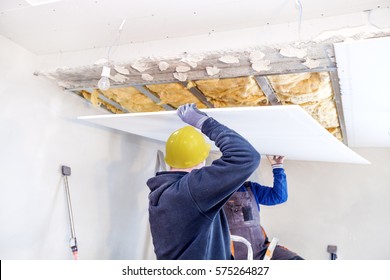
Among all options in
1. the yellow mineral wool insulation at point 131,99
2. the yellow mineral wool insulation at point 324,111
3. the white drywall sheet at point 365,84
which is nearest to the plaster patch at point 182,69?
the yellow mineral wool insulation at point 131,99

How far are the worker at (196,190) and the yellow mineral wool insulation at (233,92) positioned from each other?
1.61 feet

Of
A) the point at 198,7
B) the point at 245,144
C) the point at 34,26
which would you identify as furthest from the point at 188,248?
the point at 34,26

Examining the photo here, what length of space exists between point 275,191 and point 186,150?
4.32 ft

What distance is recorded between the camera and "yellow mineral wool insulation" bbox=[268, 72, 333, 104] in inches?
70.7

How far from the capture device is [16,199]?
1.84 m

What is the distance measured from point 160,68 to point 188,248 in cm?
98

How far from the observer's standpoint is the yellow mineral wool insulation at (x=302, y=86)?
1797 mm

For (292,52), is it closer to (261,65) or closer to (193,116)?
(261,65)

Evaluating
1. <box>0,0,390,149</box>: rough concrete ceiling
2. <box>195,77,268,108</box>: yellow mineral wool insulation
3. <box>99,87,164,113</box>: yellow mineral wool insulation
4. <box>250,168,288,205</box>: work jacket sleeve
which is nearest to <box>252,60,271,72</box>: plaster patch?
<box>0,0,390,149</box>: rough concrete ceiling

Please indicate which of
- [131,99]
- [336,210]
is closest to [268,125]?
[131,99]

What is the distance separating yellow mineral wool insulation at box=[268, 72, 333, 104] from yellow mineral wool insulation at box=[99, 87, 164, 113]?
1020mm

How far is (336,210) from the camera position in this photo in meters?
3.51

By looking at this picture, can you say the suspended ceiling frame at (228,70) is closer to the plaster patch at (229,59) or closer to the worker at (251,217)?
the plaster patch at (229,59)

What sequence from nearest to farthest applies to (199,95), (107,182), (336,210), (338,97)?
(338,97)
(199,95)
(107,182)
(336,210)
